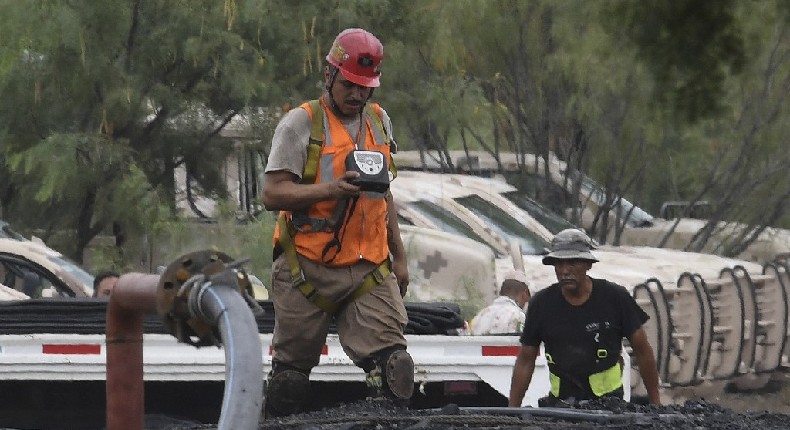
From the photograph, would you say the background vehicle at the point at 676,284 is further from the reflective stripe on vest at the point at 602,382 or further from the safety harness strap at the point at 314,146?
the safety harness strap at the point at 314,146

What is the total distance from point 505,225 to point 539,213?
3.03 ft

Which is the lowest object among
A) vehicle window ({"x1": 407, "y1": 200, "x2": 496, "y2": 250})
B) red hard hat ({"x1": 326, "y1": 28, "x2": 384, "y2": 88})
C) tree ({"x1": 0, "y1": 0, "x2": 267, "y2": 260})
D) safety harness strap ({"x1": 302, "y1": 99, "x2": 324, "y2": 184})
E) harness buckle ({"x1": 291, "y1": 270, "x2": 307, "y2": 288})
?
harness buckle ({"x1": 291, "y1": 270, "x2": 307, "y2": 288})

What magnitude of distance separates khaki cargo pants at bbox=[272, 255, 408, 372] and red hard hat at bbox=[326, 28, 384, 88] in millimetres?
657

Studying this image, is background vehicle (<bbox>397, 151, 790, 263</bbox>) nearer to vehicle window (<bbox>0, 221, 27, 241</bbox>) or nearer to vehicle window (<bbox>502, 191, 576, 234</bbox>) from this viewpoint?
vehicle window (<bbox>502, 191, 576, 234</bbox>)

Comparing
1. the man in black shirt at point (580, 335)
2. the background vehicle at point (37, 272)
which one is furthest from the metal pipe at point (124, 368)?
the background vehicle at point (37, 272)

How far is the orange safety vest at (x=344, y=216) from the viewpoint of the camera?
6.14 meters

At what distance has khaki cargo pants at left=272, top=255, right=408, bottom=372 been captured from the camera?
6184mm

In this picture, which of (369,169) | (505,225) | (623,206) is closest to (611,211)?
(623,206)

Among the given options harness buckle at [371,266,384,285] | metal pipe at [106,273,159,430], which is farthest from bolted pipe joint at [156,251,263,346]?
harness buckle at [371,266,384,285]

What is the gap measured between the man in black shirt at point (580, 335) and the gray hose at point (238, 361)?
15.2ft

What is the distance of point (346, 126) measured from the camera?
245 inches

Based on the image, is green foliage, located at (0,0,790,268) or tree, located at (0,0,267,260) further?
green foliage, located at (0,0,790,268)

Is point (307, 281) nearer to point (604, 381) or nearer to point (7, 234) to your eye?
point (604, 381)

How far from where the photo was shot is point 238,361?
2988mm
